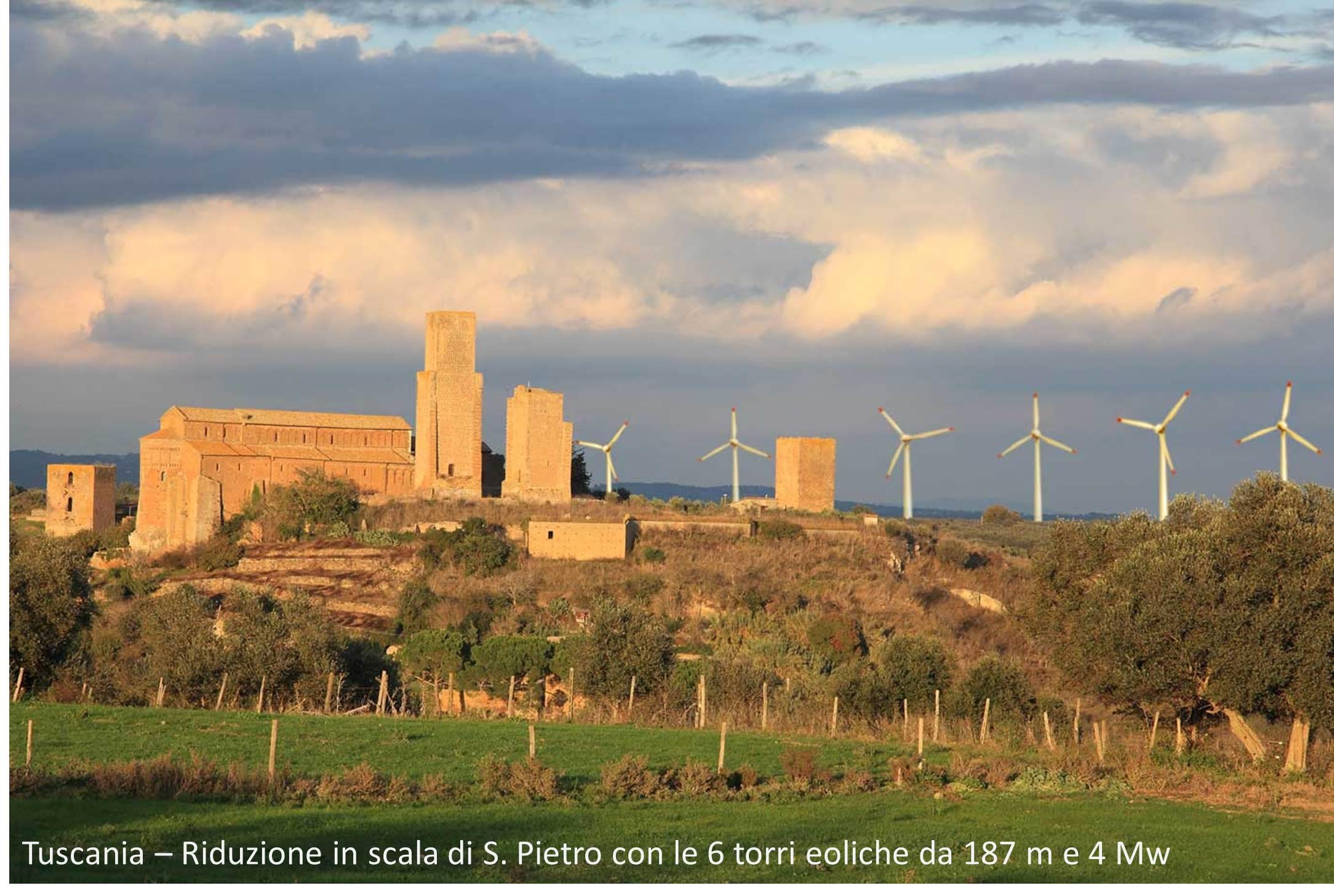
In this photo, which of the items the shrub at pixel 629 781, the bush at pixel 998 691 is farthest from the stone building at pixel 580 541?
the shrub at pixel 629 781

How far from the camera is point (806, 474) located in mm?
68062

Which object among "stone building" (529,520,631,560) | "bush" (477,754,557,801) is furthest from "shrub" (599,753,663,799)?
"stone building" (529,520,631,560)

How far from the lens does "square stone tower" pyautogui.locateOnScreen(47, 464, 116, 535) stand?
230 feet

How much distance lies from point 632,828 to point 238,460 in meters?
51.1

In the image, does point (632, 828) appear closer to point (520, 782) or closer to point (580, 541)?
point (520, 782)

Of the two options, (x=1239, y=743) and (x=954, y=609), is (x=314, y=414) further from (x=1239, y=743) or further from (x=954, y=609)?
(x=1239, y=743)

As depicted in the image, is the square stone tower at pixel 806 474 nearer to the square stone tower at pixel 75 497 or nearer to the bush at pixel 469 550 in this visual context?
the bush at pixel 469 550

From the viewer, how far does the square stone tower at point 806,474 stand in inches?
2672

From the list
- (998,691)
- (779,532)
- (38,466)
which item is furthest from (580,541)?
(38,466)

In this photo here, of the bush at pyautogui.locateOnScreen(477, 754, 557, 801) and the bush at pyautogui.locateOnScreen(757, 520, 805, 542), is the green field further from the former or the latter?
the bush at pyautogui.locateOnScreen(757, 520, 805, 542)

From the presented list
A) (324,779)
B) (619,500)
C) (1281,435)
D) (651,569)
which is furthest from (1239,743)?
(619,500)

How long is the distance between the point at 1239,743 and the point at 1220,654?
3.68 meters

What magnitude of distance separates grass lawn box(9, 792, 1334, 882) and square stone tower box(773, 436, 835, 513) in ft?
156

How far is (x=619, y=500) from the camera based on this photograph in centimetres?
6912
